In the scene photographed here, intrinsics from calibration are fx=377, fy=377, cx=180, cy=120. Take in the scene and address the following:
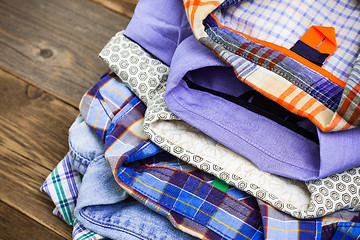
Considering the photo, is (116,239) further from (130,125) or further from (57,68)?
(57,68)

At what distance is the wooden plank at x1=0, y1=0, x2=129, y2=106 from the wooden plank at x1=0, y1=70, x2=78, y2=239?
3 centimetres

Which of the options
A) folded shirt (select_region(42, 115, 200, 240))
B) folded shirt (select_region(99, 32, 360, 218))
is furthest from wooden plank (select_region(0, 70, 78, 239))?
folded shirt (select_region(99, 32, 360, 218))

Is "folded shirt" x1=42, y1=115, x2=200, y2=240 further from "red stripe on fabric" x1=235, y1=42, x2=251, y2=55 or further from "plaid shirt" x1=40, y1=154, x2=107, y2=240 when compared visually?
"red stripe on fabric" x1=235, y1=42, x2=251, y2=55

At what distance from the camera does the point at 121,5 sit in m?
0.85

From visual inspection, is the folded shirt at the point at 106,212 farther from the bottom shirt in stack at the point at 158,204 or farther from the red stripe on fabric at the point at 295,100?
the red stripe on fabric at the point at 295,100

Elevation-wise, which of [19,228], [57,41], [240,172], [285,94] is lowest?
[19,228]

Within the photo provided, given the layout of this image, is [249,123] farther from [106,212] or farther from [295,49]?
[106,212]

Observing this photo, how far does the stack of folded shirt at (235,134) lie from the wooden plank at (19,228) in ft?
0.19

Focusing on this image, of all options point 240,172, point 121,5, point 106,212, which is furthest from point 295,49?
point 121,5

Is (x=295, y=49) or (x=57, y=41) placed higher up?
(x=295, y=49)

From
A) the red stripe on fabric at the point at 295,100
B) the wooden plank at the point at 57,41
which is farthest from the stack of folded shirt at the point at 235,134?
the wooden plank at the point at 57,41

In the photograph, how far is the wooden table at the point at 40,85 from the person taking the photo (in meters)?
0.62

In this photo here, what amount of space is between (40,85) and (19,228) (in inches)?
11.0

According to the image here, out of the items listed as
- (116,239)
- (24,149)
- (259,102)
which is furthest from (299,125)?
(24,149)
